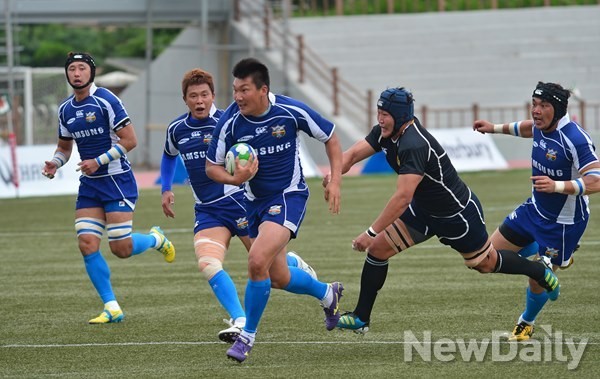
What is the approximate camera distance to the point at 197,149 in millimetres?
9672

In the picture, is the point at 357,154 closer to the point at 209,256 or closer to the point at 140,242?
the point at 209,256

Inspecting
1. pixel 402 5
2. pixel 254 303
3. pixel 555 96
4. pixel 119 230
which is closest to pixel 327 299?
pixel 254 303

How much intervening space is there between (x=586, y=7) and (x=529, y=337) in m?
32.7

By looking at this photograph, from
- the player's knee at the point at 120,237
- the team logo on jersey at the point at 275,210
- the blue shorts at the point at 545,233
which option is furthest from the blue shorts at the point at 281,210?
the player's knee at the point at 120,237

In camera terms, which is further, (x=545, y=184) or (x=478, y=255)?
(x=478, y=255)

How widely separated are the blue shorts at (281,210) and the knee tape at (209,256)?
23.3 inches

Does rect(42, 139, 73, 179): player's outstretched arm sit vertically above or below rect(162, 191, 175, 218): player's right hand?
above

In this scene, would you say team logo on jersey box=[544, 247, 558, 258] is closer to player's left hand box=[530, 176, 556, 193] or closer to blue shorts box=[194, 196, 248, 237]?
player's left hand box=[530, 176, 556, 193]

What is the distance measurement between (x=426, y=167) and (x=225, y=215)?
1.89 m

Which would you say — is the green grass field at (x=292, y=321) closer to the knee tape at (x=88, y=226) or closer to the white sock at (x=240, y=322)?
the white sock at (x=240, y=322)

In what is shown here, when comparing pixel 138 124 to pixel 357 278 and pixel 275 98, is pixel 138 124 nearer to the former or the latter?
pixel 357 278

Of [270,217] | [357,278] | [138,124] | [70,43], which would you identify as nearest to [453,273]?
[357,278]

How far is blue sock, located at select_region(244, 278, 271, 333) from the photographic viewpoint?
8.20 m

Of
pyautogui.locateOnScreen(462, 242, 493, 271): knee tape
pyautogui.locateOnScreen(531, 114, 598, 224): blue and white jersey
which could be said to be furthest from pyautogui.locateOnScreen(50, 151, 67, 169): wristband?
pyautogui.locateOnScreen(531, 114, 598, 224): blue and white jersey
